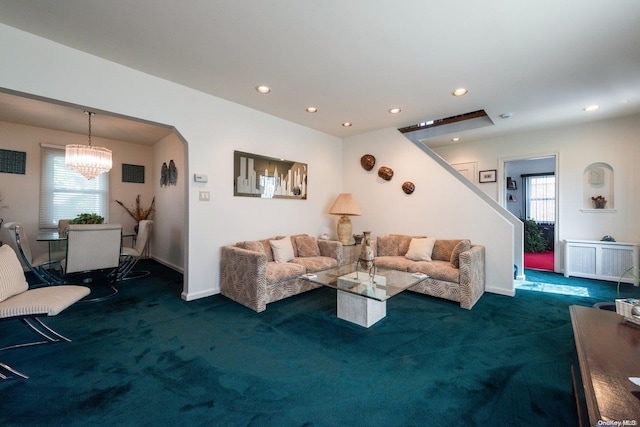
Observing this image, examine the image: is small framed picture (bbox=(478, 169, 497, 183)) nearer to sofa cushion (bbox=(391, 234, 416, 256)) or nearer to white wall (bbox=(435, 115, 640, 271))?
white wall (bbox=(435, 115, 640, 271))

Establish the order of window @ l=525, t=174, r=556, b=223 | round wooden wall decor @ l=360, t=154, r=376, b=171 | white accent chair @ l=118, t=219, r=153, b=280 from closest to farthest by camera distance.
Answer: white accent chair @ l=118, t=219, r=153, b=280, round wooden wall decor @ l=360, t=154, r=376, b=171, window @ l=525, t=174, r=556, b=223

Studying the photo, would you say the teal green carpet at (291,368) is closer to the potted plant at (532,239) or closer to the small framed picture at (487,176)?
the small framed picture at (487,176)

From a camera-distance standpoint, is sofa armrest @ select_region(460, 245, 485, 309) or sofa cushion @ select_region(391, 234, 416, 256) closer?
sofa armrest @ select_region(460, 245, 485, 309)

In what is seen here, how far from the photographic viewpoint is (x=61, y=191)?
4.90 metres

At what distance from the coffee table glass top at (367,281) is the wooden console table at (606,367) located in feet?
3.95

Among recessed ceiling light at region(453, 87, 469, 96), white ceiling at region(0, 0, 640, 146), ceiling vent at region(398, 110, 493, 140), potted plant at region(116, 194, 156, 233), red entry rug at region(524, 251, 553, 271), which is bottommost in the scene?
red entry rug at region(524, 251, 553, 271)

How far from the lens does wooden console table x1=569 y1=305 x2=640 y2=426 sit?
0.93 meters

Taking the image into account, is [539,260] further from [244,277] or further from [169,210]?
[169,210]

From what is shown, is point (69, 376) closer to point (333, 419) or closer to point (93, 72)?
point (333, 419)

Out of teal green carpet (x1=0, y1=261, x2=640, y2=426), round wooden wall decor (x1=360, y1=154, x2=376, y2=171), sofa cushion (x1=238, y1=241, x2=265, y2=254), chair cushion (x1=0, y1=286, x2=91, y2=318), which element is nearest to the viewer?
teal green carpet (x1=0, y1=261, x2=640, y2=426)

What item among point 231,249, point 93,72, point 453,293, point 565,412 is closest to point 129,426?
point 231,249

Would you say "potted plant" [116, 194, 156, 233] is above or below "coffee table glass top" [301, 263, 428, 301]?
above

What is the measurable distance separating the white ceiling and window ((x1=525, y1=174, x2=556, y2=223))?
445cm

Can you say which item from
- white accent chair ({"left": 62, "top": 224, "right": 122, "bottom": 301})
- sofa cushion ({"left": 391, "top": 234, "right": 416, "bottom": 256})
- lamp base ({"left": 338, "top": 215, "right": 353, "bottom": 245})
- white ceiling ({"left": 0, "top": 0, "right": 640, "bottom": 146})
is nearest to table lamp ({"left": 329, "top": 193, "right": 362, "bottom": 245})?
lamp base ({"left": 338, "top": 215, "right": 353, "bottom": 245})
